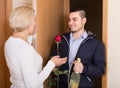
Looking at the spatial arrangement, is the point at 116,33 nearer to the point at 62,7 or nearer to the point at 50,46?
the point at 50,46

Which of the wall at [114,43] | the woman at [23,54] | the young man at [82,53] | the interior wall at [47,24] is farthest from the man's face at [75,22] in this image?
the woman at [23,54]

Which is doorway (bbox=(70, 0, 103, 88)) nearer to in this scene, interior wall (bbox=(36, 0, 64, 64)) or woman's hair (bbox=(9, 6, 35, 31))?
interior wall (bbox=(36, 0, 64, 64))

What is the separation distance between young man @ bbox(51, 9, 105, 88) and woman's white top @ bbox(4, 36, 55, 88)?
1.34 feet

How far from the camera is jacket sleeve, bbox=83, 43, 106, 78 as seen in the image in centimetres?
182

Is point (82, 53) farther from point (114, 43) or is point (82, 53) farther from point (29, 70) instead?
point (29, 70)

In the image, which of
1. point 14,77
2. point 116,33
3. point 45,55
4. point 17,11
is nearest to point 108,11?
point 116,33

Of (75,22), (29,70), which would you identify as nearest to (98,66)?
(75,22)

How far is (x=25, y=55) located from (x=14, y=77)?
0.68 ft

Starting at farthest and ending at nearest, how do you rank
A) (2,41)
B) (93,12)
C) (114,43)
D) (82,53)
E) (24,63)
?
1. (93,12)
2. (2,41)
3. (82,53)
4. (114,43)
5. (24,63)

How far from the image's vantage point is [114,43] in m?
1.79

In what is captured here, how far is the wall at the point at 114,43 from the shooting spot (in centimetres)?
177

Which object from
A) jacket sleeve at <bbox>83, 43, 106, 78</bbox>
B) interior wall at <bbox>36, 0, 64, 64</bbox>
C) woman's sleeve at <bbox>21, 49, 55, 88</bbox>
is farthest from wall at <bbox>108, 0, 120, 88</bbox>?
woman's sleeve at <bbox>21, 49, 55, 88</bbox>

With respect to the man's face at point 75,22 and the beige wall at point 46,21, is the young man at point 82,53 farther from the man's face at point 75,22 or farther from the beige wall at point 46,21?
the beige wall at point 46,21

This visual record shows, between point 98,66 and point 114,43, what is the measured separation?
0.22 m
